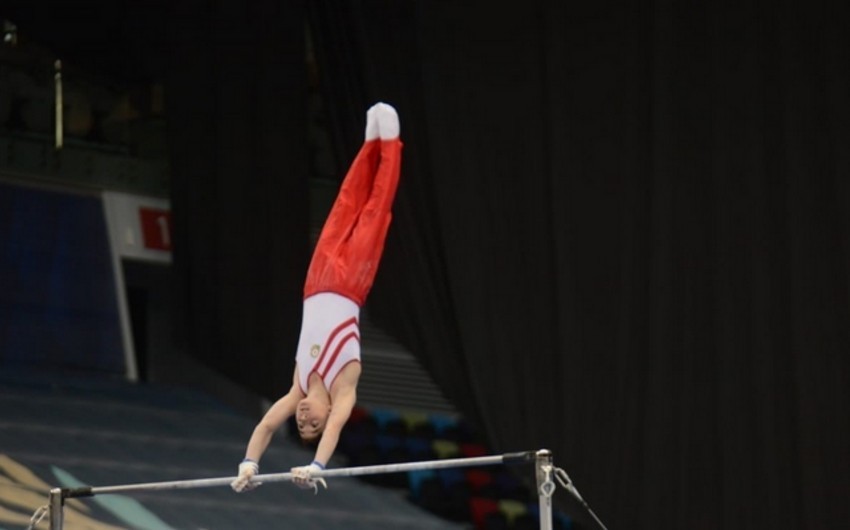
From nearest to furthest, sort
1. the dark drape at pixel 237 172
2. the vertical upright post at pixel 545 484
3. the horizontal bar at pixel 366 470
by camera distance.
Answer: the vertical upright post at pixel 545 484 → the horizontal bar at pixel 366 470 → the dark drape at pixel 237 172

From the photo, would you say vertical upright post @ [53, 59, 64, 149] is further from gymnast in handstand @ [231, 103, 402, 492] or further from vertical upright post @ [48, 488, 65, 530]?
vertical upright post @ [48, 488, 65, 530]

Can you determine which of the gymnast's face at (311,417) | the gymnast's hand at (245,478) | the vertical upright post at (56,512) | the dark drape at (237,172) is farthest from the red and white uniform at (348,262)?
the dark drape at (237,172)

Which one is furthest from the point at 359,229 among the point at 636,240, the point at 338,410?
the point at 636,240

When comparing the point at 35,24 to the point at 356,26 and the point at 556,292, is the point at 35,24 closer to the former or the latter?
the point at 356,26

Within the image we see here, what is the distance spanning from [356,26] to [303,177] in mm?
1288

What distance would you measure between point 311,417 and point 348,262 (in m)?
0.72

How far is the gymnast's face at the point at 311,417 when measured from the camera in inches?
292

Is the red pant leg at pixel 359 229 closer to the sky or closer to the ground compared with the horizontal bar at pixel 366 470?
closer to the sky

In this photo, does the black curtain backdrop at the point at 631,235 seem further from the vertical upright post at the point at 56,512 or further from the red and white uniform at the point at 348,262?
the vertical upright post at the point at 56,512

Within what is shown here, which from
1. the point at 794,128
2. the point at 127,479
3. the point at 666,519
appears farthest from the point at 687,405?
the point at 127,479

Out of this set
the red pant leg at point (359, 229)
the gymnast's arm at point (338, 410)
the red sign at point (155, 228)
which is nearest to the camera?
the gymnast's arm at point (338, 410)

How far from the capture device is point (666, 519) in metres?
11.0

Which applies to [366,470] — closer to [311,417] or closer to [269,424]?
[311,417]

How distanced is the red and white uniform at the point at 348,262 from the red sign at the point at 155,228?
17.7 feet
